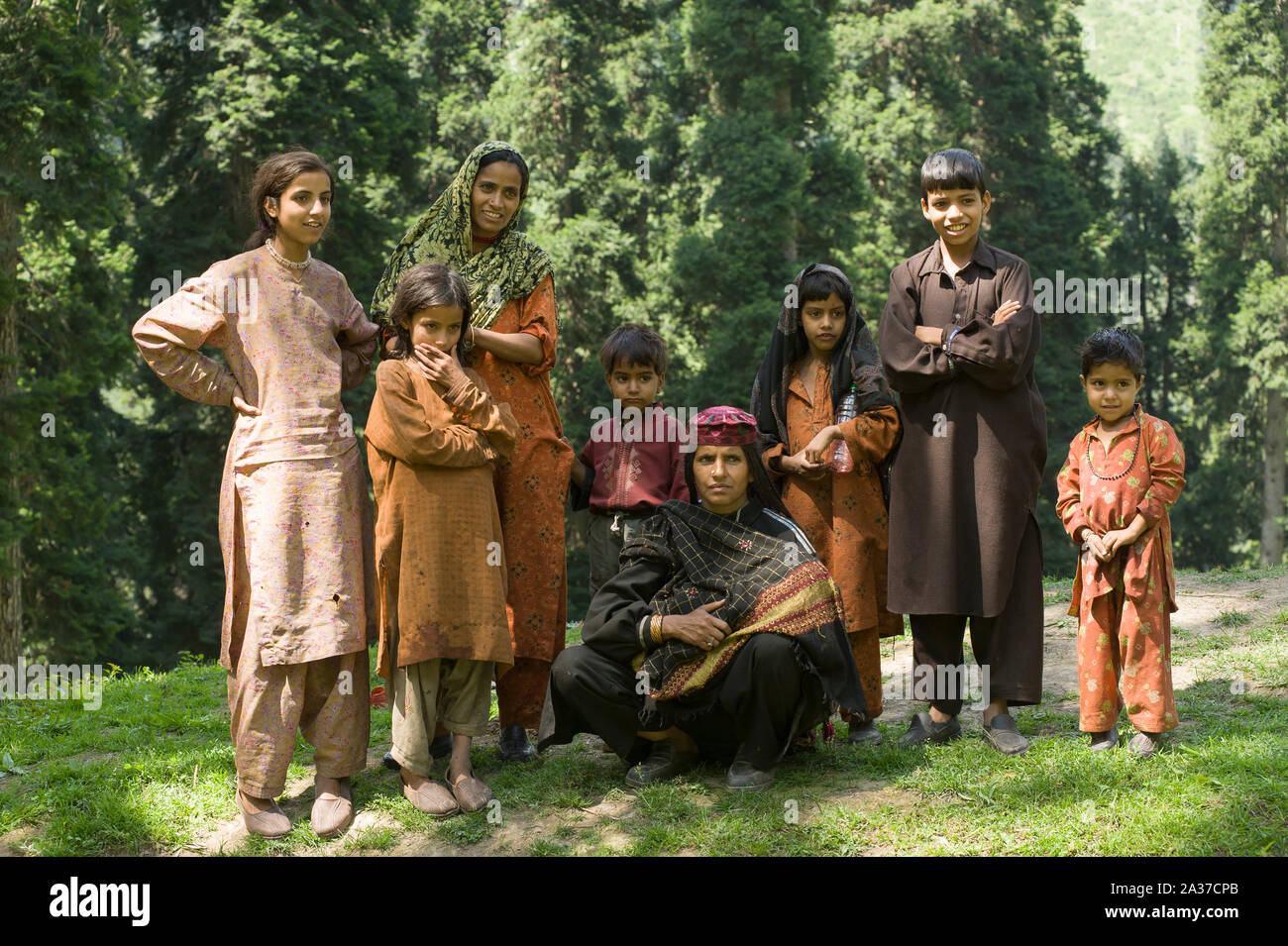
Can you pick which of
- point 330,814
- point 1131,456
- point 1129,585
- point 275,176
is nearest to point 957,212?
point 1131,456

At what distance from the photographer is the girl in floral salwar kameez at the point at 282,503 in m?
4.01

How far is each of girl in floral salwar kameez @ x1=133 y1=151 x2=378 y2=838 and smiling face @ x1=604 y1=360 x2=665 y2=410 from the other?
3.94 feet

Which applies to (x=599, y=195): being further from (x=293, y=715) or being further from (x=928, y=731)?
(x=293, y=715)

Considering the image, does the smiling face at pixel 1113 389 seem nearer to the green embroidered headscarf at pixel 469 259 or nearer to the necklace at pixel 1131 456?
the necklace at pixel 1131 456

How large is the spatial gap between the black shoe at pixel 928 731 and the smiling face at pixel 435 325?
7.88 ft

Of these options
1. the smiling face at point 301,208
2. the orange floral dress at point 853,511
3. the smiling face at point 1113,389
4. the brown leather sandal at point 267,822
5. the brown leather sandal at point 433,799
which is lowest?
the brown leather sandal at point 267,822

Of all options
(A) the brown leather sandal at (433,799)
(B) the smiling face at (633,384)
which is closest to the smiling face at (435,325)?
(B) the smiling face at (633,384)

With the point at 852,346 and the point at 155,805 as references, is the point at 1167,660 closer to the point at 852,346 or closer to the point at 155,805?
the point at 852,346

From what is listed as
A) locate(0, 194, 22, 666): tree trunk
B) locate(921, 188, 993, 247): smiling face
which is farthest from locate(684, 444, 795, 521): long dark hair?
locate(0, 194, 22, 666): tree trunk

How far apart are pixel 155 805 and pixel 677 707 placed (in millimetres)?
1996

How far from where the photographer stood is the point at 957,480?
182 inches

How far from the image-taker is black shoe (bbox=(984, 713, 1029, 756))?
449cm

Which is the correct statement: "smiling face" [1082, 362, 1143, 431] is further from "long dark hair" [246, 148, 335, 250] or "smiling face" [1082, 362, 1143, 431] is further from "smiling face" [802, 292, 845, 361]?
"long dark hair" [246, 148, 335, 250]

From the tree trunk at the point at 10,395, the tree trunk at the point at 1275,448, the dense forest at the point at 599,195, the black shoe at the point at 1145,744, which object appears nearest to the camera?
the black shoe at the point at 1145,744
